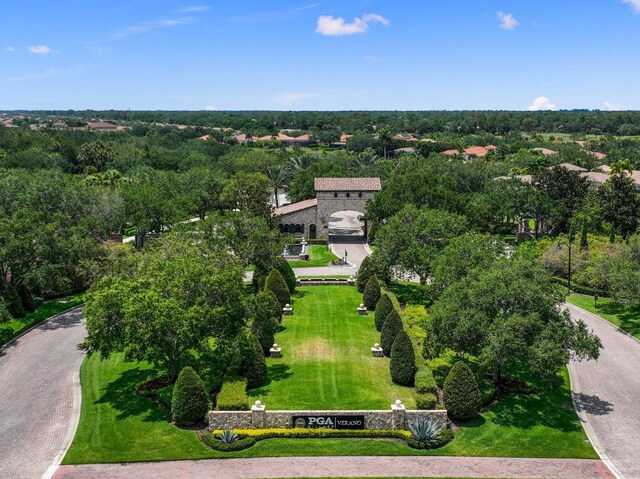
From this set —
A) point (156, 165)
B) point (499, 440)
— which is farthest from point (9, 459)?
point (156, 165)

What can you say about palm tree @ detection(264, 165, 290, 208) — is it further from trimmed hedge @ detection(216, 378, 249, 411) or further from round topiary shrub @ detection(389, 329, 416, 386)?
trimmed hedge @ detection(216, 378, 249, 411)

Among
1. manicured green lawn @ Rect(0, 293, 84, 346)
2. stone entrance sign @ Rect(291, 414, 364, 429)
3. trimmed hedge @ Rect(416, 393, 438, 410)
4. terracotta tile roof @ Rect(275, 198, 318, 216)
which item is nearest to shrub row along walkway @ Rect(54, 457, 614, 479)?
stone entrance sign @ Rect(291, 414, 364, 429)

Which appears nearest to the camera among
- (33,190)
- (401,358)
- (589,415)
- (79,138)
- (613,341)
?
(589,415)

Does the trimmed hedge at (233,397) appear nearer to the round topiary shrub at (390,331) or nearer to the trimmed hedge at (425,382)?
the trimmed hedge at (425,382)

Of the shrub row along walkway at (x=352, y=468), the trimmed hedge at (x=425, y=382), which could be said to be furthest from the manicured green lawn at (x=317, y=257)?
the shrub row along walkway at (x=352, y=468)

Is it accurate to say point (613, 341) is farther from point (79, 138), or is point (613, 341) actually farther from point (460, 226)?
point (79, 138)

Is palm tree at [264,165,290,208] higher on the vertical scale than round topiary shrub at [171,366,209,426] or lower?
higher
